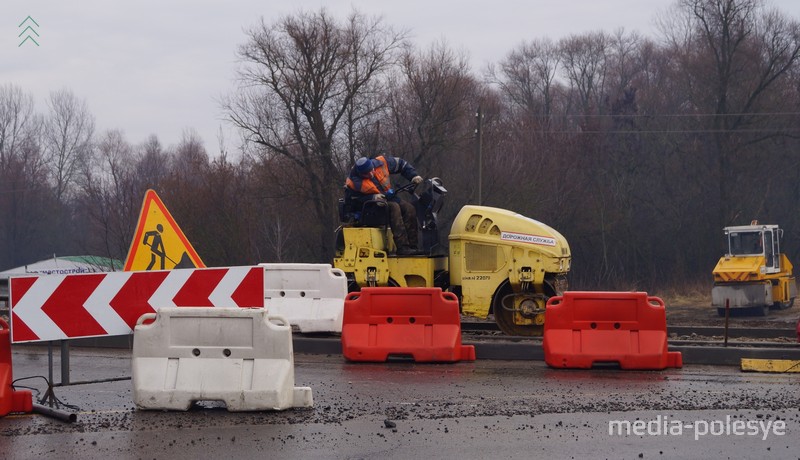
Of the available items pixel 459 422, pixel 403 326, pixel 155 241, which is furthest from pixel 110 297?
pixel 403 326

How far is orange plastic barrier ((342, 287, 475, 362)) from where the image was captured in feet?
39.3

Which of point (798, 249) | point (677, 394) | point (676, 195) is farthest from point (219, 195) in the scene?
point (677, 394)

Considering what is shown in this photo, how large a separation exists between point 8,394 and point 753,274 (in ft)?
76.7

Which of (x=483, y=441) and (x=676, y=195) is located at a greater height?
(x=676, y=195)

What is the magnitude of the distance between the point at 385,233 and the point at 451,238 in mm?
1106

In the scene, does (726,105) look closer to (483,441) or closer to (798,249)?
(798,249)

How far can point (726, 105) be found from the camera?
4744cm

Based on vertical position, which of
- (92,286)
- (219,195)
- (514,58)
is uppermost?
(514,58)

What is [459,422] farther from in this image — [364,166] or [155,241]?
[364,166]

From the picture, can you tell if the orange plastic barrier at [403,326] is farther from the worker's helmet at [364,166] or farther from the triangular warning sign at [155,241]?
the worker's helmet at [364,166]

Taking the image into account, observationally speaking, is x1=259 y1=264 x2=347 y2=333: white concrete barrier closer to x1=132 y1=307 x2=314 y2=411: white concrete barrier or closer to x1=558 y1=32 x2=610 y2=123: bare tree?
x1=132 y1=307 x2=314 y2=411: white concrete barrier

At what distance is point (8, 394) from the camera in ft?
28.3

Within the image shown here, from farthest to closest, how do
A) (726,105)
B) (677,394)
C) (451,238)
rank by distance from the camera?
(726,105) < (451,238) < (677,394)

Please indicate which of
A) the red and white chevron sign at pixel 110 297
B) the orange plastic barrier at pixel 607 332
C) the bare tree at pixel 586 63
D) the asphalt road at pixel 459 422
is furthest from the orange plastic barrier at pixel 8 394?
the bare tree at pixel 586 63
